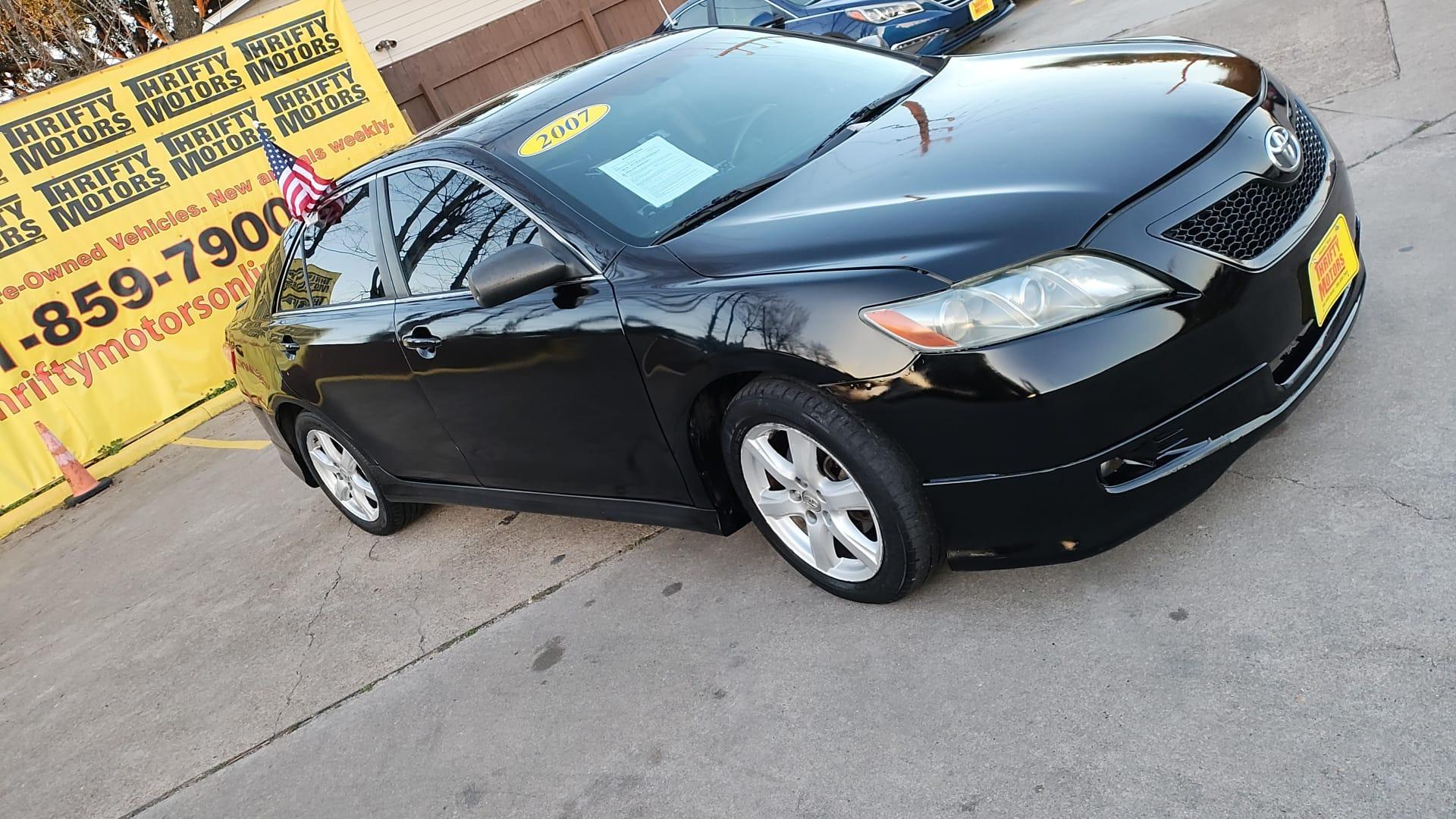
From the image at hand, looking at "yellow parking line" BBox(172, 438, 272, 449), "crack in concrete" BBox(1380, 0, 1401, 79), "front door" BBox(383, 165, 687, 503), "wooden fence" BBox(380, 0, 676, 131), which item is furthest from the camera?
"wooden fence" BBox(380, 0, 676, 131)

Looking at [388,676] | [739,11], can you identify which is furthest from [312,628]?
[739,11]

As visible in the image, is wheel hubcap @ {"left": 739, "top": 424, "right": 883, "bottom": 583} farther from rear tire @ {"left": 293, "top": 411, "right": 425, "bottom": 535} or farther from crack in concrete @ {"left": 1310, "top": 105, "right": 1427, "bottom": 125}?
crack in concrete @ {"left": 1310, "top": 105, "right": 1427, "bottom": 125}

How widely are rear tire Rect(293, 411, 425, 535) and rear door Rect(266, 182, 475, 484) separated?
14 cm

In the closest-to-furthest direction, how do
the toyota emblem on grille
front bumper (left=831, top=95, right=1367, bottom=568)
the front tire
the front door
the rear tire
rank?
front bumper (left=831, top=95, right=1367, bottom=568) → the front tire → the toyota emblem on grille → the front door → the rear tire

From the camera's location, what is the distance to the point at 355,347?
14.0ft

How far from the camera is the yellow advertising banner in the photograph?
848 cm

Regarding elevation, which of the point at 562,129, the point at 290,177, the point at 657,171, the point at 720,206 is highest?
the point at 290,177

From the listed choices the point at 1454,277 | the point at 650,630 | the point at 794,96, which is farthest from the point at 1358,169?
the point at 650,630

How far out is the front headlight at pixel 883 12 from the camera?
33.1ft

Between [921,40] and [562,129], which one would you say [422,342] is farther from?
[921,40]

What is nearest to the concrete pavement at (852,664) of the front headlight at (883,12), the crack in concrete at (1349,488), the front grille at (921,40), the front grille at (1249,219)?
the crack in concrete at (1349,488)

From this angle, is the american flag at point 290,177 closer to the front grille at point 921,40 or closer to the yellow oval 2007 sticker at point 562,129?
the front grille at point 921,40

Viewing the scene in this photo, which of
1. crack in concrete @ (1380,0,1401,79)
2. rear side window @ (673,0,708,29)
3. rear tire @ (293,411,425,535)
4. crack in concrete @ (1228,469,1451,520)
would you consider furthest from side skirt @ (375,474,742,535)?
rear side window @ (673,0,708,29)

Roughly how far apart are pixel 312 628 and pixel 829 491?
2.62 m
